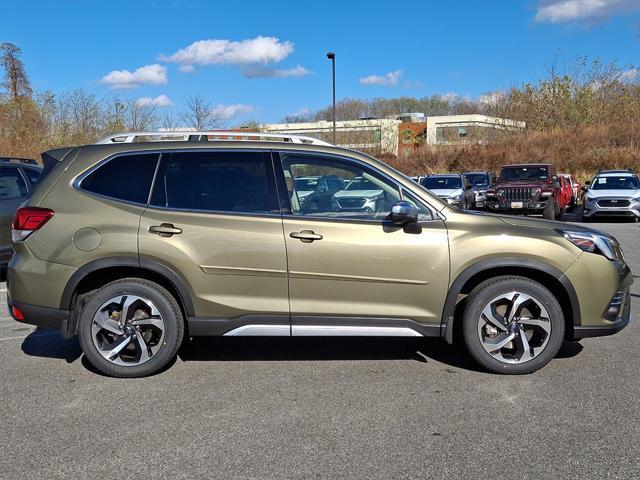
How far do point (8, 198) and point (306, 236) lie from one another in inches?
236

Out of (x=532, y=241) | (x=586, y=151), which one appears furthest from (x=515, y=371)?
(x=586, y=151)

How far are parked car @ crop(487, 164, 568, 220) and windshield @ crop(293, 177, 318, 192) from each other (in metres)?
15.4

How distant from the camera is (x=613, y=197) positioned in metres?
18.3

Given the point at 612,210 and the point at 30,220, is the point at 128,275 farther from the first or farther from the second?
the point at 612,210

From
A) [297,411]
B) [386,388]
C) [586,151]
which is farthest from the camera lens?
[586,151]

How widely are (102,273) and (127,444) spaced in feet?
5.37

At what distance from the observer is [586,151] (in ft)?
117

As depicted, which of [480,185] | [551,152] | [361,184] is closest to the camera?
[361,184]

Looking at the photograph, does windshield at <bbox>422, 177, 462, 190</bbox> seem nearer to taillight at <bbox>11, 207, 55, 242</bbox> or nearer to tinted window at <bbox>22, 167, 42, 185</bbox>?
tinted window at <bbox>22, 167, 42, 185</bbox>

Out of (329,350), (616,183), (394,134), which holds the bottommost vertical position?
(329,350)

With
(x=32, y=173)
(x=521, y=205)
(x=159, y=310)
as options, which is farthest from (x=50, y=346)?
(x=521, y=205)

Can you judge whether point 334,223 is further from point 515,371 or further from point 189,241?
point 515,371

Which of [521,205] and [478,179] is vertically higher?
[478,179]

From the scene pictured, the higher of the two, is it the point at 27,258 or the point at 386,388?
the point at 27,258
